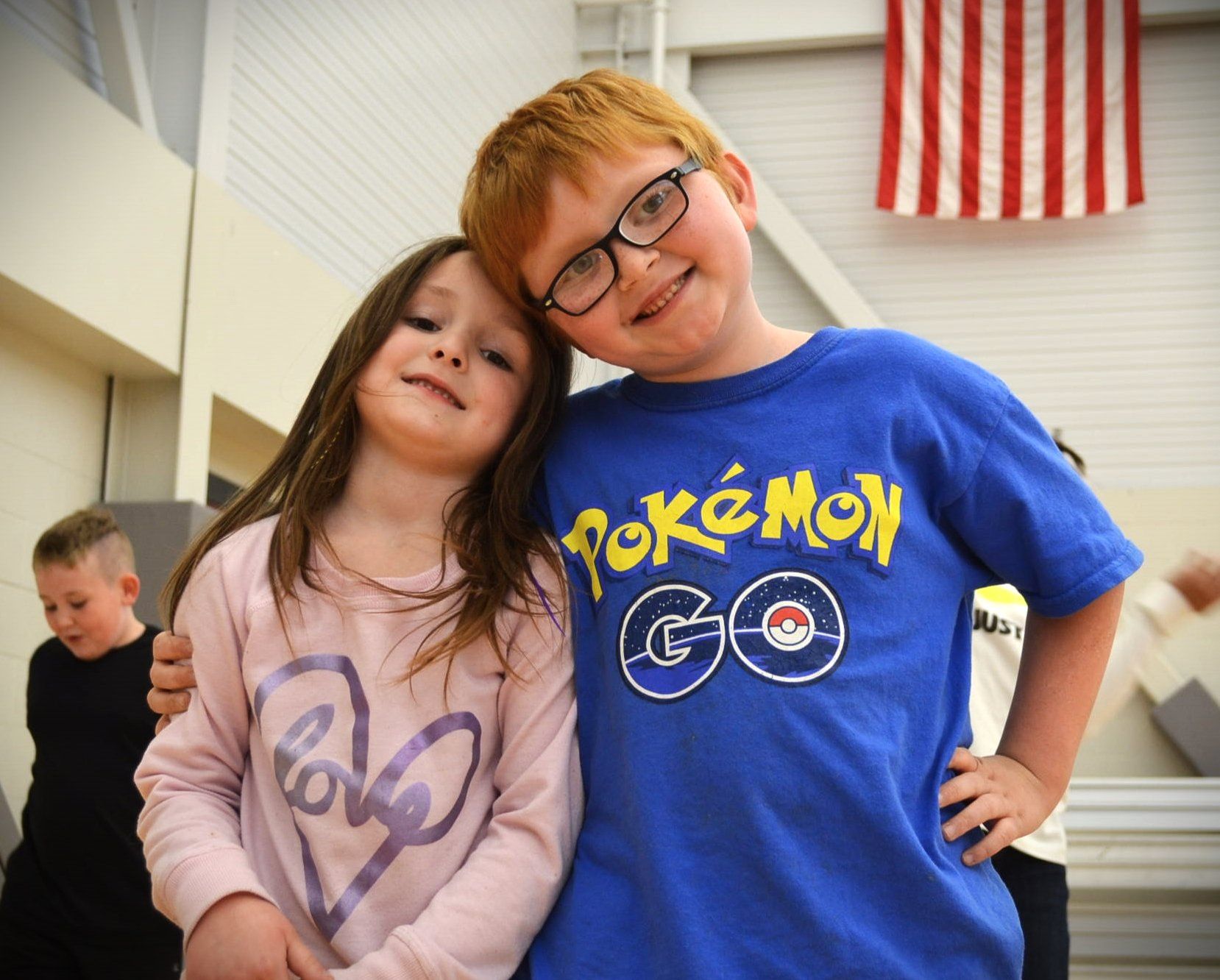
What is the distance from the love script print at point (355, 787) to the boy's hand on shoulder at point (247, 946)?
6cm

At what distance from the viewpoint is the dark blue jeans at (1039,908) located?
8.25 feet

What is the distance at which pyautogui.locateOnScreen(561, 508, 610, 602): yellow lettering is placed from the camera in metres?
1.40

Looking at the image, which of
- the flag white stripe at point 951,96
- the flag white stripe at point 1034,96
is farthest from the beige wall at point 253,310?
the flag white stripe at point 1034,96

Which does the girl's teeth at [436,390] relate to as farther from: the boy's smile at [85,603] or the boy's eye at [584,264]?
the boy's smile at [85,603]

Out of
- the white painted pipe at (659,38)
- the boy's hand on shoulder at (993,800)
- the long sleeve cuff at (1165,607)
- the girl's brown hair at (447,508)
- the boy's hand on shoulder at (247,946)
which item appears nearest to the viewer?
the boy's hand on shoulder at (247,946)

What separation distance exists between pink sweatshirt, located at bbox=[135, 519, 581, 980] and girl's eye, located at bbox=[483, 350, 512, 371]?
0.24 m

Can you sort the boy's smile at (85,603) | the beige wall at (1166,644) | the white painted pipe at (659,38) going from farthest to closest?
1. the white painted pipe at (659,38)
2. the beige wall at (1166,644)
3. the boy's smile at (85,603)

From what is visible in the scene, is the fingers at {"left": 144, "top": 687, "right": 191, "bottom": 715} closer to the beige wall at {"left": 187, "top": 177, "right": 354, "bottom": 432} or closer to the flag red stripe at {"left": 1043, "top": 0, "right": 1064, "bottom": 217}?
the beige wall at {"left": 187, "top": 177, "right": 354, "bottom": 432}

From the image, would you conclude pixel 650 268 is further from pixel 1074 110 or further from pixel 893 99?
pixel 1074 110

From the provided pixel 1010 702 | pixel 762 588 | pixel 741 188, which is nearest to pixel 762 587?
pixel 762 588

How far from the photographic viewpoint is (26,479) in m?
4.61

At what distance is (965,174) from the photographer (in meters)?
8.25

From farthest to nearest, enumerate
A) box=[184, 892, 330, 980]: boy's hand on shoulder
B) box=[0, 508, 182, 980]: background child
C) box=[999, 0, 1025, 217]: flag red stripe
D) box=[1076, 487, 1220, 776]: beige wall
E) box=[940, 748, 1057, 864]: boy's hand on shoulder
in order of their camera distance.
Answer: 1. box=[999, 0, 1025, 217]: flag red stripe
2. box=[1076, 487, 1220, 776]: beige wall
3. box=[0, 508, 182, 980]: background child
4. box=[940, 748, 1057, 864]: boy's hand on shoulder
5. box=[184, 892, 330, 980]: boy's hand on shoulder

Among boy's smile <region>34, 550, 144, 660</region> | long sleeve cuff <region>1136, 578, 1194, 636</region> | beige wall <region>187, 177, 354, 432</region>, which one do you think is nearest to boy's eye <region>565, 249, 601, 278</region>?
long sleeve cuff <region>1136, 578, 1194, 636</region>
